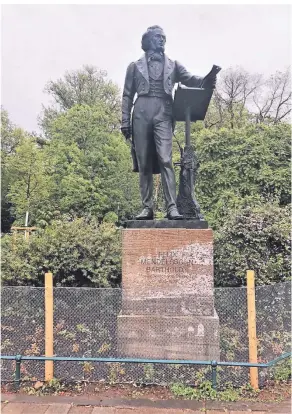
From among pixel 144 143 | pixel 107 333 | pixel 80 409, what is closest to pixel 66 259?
pixel 107 333

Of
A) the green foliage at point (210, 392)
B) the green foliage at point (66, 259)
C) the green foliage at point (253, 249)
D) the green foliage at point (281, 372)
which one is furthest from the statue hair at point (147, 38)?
the green foliage at point (281, 372)

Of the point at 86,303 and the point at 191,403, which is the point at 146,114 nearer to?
the point at 86,303

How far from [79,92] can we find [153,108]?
2993cm

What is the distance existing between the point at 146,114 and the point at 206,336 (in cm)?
294

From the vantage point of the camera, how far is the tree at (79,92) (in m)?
32.9

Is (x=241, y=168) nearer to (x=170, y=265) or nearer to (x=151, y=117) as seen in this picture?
(x=151, y=117)

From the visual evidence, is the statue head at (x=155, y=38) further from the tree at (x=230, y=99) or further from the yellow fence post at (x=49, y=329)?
the tree at (x=230, y=99)

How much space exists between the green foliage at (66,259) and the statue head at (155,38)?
3509 millimetres

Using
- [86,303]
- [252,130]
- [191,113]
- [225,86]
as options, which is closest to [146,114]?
[191,113]

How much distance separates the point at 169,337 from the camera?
4.54 metres

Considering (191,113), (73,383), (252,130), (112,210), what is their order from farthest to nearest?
(112,210) < (252,130) < (191,113) < (73,383)

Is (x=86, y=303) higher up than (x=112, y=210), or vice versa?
(x=112, y=210)

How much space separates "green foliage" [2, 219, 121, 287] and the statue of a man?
205 centimetres

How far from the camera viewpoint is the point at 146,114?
200 inches
